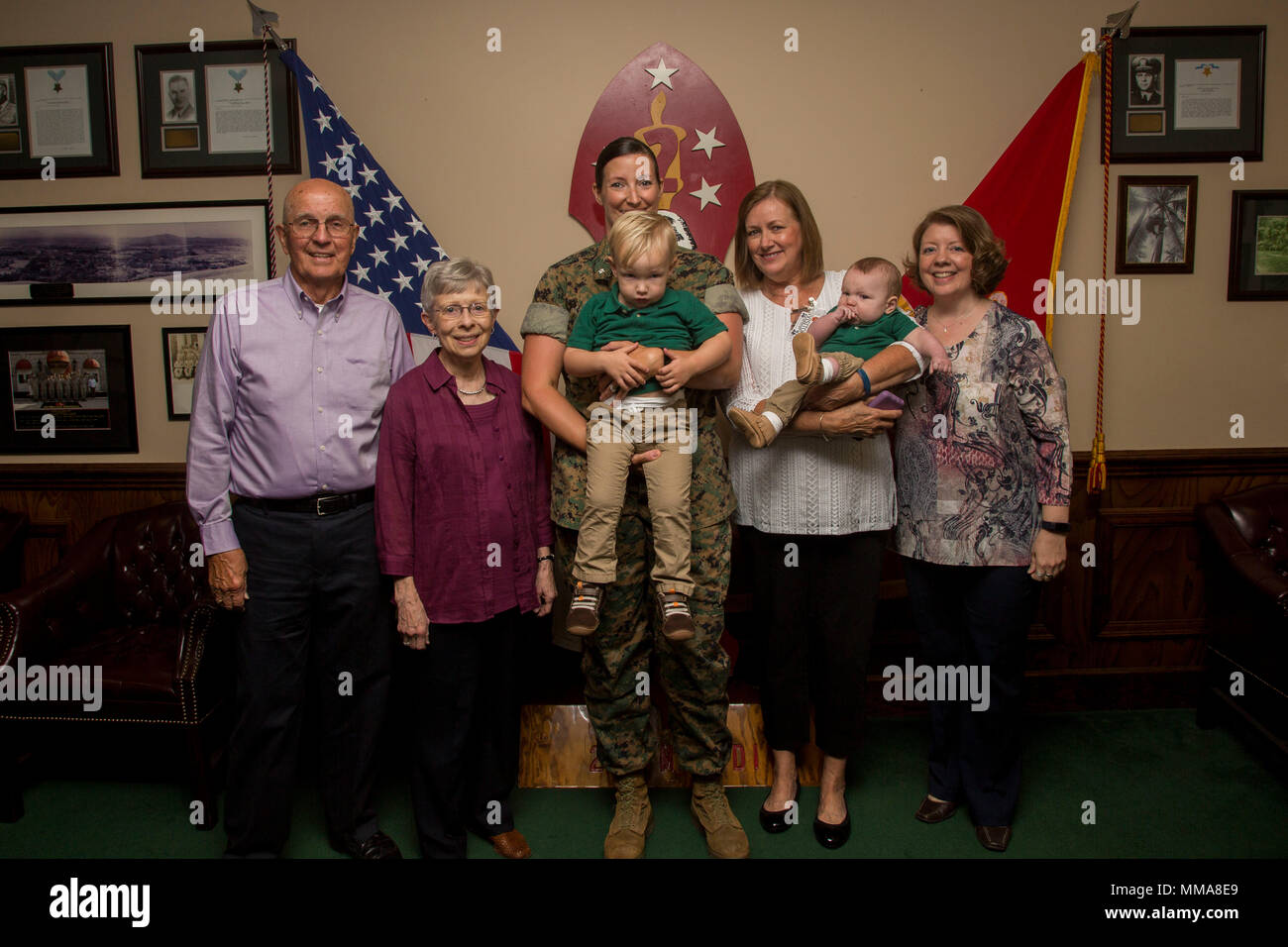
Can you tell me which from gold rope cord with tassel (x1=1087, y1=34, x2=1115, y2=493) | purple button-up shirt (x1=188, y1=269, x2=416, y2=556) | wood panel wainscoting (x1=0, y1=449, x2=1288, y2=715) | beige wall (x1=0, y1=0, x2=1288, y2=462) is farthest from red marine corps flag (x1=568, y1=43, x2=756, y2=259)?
wood panel wainscoting (x1=0, y1=449, x2=1288, y2=715)

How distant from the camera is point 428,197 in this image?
3.09 m

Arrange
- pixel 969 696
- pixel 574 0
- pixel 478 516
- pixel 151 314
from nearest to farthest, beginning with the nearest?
pixel 478 516
pixel 969 696
pixel 574 0
pixel 151 314

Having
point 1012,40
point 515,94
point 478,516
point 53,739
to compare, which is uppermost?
point 1012,40

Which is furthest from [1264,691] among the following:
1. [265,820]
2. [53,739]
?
[53,739]

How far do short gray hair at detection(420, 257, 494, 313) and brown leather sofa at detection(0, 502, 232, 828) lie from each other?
1.38 metres

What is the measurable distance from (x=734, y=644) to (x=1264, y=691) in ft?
6.34

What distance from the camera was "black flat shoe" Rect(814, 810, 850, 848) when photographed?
2389 mm

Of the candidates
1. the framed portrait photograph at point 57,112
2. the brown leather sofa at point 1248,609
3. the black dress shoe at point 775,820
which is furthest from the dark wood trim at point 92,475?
the brown leather sofa at point 1248,609

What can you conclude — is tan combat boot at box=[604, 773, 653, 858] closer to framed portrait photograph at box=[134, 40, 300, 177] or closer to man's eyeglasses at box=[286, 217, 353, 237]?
man's eyeglasses at box=[286, 217, 353, 237]

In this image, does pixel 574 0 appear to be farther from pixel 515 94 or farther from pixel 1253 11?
pixel 1253 11

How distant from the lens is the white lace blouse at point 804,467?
225 cm

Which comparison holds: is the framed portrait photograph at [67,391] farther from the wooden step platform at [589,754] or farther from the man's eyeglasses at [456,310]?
the wooden step platform at [589,754]

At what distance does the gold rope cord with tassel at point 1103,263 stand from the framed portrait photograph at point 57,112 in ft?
13.0

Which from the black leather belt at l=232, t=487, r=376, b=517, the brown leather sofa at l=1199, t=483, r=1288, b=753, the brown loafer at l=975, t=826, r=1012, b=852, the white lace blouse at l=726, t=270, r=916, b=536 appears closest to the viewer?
the black leather belt at l=232, t=487, r=376, b=517
